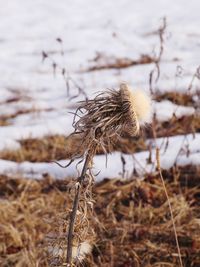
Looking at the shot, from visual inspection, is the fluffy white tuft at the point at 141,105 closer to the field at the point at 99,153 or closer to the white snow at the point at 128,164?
the field at the point at 99,153

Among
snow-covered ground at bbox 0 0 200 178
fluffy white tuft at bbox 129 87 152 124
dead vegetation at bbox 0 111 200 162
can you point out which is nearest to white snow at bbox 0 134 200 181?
snow-covered ground at bbox 0 0 200 178

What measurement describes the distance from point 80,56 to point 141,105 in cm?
628

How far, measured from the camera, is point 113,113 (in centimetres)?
156

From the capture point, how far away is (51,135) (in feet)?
16.4

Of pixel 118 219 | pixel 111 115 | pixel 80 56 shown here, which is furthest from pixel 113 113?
pixel 80 56

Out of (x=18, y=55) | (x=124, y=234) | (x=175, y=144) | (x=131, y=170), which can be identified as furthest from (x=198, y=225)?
(x=18, y=55)

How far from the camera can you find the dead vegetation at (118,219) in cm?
299

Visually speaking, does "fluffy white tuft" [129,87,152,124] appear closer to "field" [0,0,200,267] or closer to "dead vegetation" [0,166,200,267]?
"field" [0,0,200,267]

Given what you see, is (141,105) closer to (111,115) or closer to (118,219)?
(111,115)

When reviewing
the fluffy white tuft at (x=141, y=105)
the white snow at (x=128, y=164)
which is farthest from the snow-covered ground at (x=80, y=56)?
the fluffy white tuft at (x=141, y=105)

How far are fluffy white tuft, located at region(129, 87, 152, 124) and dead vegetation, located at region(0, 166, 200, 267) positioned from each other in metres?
1.18

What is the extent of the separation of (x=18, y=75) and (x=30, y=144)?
8.03 feet

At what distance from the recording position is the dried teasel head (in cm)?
155

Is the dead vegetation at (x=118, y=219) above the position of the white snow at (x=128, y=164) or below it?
below
